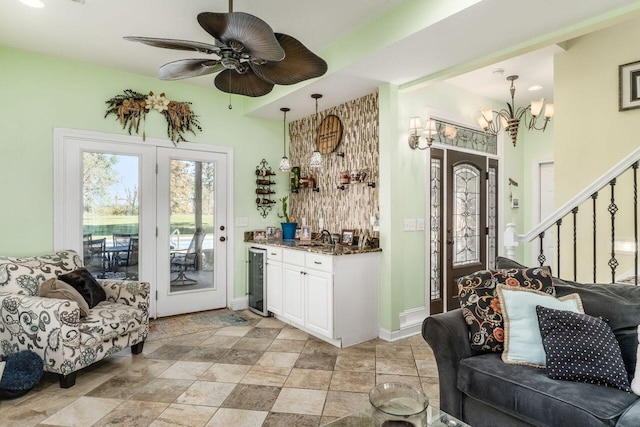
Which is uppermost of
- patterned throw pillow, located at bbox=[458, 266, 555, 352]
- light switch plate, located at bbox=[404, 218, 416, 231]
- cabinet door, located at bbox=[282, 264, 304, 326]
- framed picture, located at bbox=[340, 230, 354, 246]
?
light switch plate, located at bbox=[404, 218, 416, 231]

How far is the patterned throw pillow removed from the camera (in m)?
2.03

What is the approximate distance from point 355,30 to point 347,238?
2082mm

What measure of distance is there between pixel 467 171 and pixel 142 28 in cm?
377

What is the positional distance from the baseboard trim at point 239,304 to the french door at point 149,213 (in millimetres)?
113

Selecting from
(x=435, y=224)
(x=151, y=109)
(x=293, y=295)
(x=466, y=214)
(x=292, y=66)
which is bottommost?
(x=293, y=295)

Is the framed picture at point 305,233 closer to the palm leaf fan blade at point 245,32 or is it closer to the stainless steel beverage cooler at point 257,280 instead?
the stainless steel beverage cooler at point 257,280

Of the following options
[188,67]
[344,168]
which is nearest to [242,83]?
[188,67]

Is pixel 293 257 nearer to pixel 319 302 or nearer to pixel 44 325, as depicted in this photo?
pixel 319 302

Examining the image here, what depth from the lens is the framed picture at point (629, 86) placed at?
10.8ft

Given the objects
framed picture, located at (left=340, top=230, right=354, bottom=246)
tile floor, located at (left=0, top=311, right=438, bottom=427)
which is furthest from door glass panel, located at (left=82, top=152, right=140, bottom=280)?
framed picture, located at (left=340, top=230, right=354, bottom=246)

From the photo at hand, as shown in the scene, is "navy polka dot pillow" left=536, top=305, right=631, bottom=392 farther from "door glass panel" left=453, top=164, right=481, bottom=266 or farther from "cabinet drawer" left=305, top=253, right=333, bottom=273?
"door glass panel" left=453, top=164, right=481, bottom=266

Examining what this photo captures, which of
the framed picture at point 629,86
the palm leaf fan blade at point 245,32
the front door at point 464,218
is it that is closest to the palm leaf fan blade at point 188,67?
the palm leaf fan blade at point 245,32

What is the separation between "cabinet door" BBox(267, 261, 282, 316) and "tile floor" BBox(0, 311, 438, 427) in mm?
501

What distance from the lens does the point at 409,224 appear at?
152 inches
